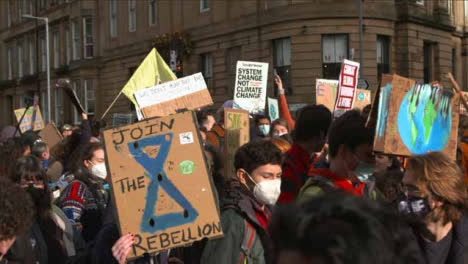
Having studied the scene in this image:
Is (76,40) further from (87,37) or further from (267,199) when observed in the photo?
(267,199)

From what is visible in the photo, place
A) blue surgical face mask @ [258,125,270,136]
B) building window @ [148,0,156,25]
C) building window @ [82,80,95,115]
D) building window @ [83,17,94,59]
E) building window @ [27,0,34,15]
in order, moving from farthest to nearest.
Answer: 1. building window @ [27,0,34,15]
2. building window @ [83,17,94,59]
3. building window @ [82,80,95,115]
4. building window @ [148,0,156,25]
5. blue surgical face mask @ [258,125,270,136]

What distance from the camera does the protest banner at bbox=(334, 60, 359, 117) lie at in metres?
10.1

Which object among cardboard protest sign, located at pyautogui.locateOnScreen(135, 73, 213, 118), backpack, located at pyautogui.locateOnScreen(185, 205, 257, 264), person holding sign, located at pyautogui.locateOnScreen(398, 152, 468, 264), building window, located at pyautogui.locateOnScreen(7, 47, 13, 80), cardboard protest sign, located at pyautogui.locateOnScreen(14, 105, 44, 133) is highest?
building window, located at pyautogui.locateOnScreen(7, 47, 13, 80)

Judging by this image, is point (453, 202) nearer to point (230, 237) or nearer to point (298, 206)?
point (230, 237)

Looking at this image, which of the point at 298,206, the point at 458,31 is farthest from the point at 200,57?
the point at 298,206

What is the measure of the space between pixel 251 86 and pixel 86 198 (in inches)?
263

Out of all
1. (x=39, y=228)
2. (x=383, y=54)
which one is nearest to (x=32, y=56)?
(x=383, y=54)

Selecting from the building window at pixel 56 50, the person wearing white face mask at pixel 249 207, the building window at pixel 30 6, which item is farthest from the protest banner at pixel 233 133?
the building window at pixel 30 6

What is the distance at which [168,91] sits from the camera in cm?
902

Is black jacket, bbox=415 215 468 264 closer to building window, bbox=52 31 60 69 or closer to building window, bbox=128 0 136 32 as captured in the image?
building window, bbox=128 0 136 32

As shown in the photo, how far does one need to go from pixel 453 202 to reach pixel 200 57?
28.4 meters

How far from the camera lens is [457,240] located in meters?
3.22

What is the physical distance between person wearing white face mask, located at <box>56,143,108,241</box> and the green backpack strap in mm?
1895

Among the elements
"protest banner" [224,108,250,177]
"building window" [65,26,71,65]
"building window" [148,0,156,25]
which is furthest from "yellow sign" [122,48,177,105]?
"building window" [65,26,71,65]
